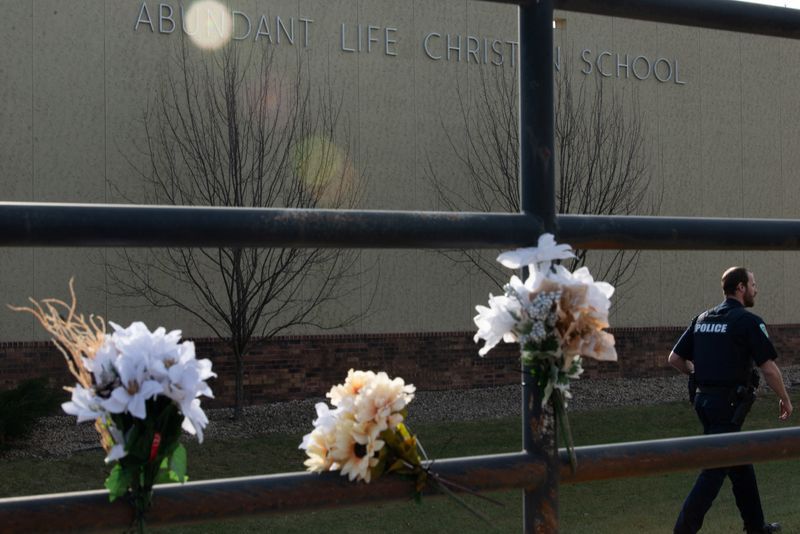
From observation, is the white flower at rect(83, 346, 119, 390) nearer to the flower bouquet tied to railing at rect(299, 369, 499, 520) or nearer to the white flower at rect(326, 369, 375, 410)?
the flower bouquet tied to railing at rect(299, 369, 499, 520)

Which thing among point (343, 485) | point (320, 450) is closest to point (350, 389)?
point (320, 450)

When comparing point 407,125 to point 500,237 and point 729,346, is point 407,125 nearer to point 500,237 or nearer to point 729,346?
point 729,346

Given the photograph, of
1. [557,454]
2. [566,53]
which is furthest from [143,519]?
[566,53]

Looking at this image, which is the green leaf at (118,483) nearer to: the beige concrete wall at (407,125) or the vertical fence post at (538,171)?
the vertical fence post at (538,171)

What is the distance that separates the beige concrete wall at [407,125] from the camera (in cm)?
1691

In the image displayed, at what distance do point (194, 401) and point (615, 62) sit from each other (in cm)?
2124

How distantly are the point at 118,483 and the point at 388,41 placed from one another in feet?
60.5

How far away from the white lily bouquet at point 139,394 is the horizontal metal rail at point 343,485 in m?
0.07

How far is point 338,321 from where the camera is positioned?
19234 mm

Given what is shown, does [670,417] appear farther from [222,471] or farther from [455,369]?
[222,471]

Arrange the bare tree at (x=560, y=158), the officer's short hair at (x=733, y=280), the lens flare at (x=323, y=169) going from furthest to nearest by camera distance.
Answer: the bare tree at (x=560, y=158), the lens flare at (x=323, y=169), the officer's short hair at (x=733, y=280)

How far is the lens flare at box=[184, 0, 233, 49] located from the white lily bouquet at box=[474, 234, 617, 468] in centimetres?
1645

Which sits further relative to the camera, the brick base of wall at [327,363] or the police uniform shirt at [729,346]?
the brick base of wall at [327,363]

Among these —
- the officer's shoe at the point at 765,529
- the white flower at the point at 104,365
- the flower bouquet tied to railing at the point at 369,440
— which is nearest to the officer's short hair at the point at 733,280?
the officer's shoe at the point at 765,529
